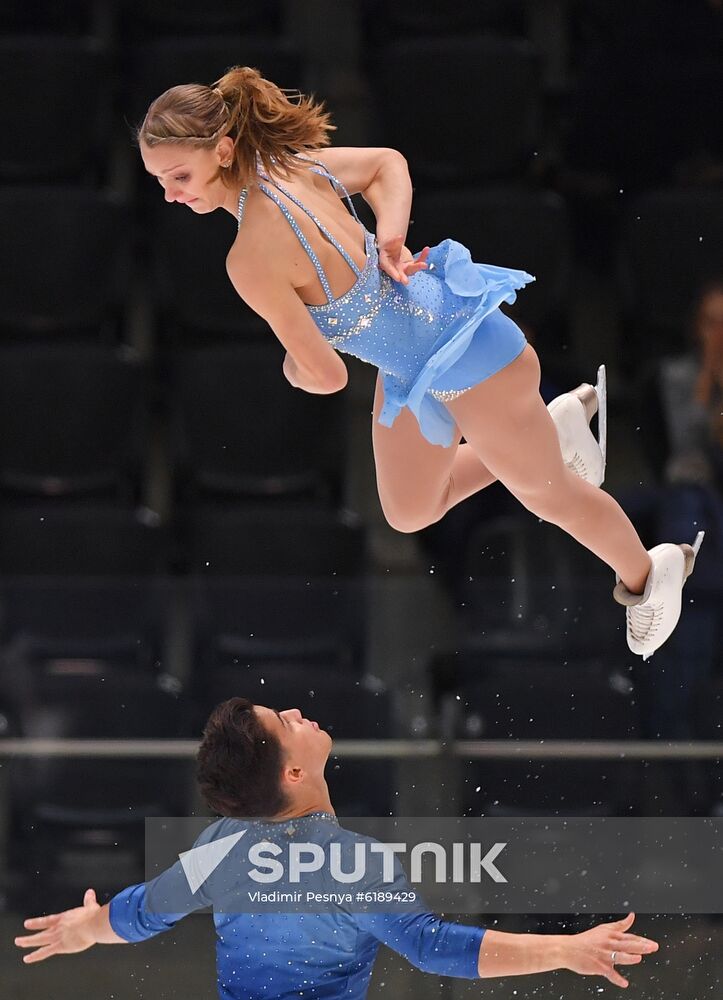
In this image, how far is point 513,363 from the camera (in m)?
2.87

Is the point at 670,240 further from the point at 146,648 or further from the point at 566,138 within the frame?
the point at 146,648

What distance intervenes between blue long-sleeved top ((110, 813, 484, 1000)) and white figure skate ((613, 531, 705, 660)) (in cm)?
65

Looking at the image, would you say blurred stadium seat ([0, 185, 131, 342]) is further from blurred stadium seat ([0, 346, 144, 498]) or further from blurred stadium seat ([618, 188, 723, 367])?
blurred stadium seat ([618, 188, 723, 367])

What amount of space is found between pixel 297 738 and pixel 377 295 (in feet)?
3.28

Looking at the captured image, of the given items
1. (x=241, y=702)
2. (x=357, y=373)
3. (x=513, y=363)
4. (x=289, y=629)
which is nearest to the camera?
(x=513, y=363)

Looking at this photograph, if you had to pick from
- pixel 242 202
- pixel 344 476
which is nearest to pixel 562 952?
pixel 344 476

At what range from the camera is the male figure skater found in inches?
127

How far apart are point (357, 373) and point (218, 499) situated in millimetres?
474

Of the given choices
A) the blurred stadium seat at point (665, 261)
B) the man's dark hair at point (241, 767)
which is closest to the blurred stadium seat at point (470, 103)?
the blurred stadium seat at point (665, 261)

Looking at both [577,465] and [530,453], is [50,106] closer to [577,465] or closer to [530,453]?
[577,465]

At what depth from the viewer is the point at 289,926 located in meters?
3.32

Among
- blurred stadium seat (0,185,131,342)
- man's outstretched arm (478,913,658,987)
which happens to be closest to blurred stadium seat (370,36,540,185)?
blurred stadium seat (0,185,131,342)

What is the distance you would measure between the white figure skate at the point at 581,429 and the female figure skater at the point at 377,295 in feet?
0.42

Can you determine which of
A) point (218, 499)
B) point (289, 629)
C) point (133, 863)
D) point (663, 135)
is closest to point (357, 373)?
point (218, 499)
